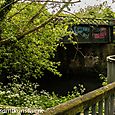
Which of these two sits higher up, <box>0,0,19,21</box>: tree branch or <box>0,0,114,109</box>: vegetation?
<box>0,0,19,21</box>: tree branch

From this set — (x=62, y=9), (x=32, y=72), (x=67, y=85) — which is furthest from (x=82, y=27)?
(x=62, y=9)

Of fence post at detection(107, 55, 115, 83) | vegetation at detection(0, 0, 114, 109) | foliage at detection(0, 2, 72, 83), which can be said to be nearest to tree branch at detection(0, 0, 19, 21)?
vegetation at detection(0, 0, 114, 109)

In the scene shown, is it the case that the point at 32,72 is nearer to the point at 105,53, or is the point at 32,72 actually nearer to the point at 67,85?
the point at 67,85

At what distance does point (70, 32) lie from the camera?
11648 millimetres

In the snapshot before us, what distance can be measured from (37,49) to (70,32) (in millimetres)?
1397

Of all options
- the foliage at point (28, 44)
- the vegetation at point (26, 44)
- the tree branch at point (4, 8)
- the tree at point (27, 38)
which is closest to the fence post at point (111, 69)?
the vegetation at point (26, 44)

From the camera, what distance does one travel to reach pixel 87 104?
266 cm

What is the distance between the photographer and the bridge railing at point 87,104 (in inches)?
88.3

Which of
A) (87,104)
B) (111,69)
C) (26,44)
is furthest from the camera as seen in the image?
(26,44)

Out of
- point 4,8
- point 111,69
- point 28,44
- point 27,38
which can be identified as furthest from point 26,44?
point 111,69

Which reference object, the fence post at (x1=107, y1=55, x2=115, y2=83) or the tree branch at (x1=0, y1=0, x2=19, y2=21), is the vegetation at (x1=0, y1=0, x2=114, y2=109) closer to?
the tree branch at (x1=0, y1=0, x2=19, y2=21)

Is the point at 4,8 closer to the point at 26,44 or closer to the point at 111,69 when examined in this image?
the point at 26,44

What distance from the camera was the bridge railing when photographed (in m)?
2.24

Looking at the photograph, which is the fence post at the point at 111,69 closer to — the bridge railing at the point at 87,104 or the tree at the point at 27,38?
the tree at the point at 27,38
